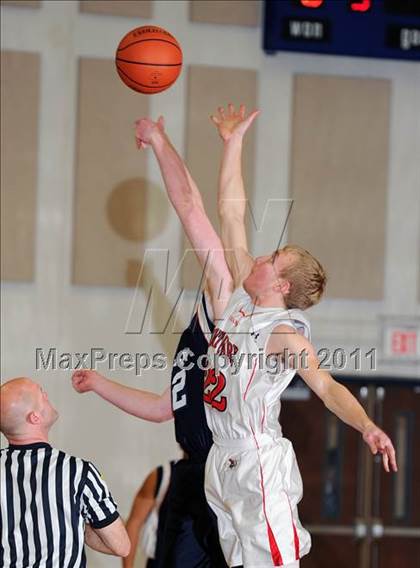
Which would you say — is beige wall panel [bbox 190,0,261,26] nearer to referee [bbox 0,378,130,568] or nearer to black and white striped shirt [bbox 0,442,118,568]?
referee [bbox 0,378,130,568]

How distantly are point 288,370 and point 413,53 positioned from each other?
11.9 ft

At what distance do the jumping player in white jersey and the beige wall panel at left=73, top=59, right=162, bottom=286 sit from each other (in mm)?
2971

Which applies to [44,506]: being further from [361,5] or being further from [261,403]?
[361,5]

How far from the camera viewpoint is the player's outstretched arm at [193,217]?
435 cm

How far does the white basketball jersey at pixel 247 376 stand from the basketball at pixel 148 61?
1.41 metres

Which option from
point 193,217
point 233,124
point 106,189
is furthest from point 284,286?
point 106,189

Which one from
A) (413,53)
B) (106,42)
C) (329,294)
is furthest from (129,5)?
(329,294)

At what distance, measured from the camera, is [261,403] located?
3.94m

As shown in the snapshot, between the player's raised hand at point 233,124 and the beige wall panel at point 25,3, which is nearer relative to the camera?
the player's raised hand at point 233,124

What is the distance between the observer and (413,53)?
6824 millimetres

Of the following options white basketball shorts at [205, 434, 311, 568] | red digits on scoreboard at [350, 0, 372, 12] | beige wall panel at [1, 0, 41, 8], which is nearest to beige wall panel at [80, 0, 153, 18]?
beige wall panel at [1, 0, 41, 8]

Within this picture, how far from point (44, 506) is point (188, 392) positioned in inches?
44.7

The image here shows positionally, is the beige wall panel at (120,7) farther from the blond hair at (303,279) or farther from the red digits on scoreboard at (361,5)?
the blond hair at (303,279)

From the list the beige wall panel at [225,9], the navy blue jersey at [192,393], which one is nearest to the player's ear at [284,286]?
the navy blue jersey at [192,393]
